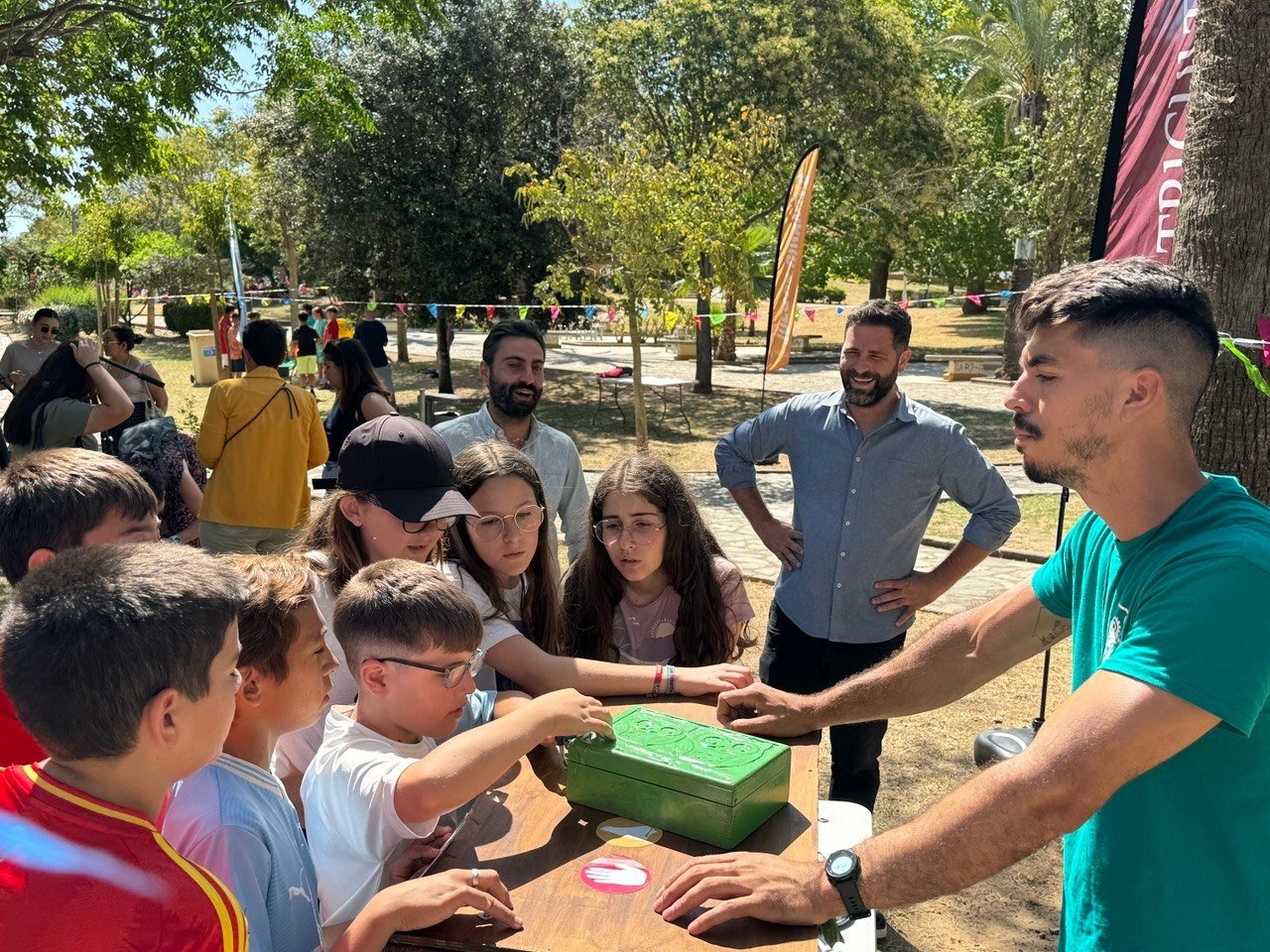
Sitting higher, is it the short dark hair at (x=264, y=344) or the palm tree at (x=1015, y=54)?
the palm tree at (x=1015, y=54)

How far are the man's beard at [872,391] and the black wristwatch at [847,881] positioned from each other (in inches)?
107

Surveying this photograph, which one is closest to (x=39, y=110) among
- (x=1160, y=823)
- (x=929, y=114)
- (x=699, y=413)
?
(x=1160, y=823)

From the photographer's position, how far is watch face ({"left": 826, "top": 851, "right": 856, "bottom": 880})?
1732 mm

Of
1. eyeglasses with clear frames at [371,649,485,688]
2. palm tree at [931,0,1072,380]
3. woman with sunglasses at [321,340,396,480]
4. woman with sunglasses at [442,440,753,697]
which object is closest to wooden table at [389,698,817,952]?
eyeglasses with clear frames at [371,649,485,688]

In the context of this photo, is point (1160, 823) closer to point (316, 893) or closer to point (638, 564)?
point (316, 893)

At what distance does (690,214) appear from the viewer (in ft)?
41.8

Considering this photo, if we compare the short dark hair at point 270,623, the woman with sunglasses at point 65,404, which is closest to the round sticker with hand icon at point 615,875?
the short dark hair at point 270,623

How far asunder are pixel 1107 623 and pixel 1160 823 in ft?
1.24

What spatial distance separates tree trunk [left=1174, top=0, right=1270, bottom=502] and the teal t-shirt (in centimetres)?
275

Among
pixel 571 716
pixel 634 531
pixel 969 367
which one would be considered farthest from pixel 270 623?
pixel 969 367

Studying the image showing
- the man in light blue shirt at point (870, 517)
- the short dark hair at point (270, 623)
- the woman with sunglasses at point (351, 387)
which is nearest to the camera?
the short dark hair at point (270, 623)

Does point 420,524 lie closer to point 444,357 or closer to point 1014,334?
point 444,357

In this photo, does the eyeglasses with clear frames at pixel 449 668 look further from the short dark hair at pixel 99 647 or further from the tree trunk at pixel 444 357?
the tree trunk at pixel 444 357

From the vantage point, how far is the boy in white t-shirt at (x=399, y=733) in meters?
1.84
